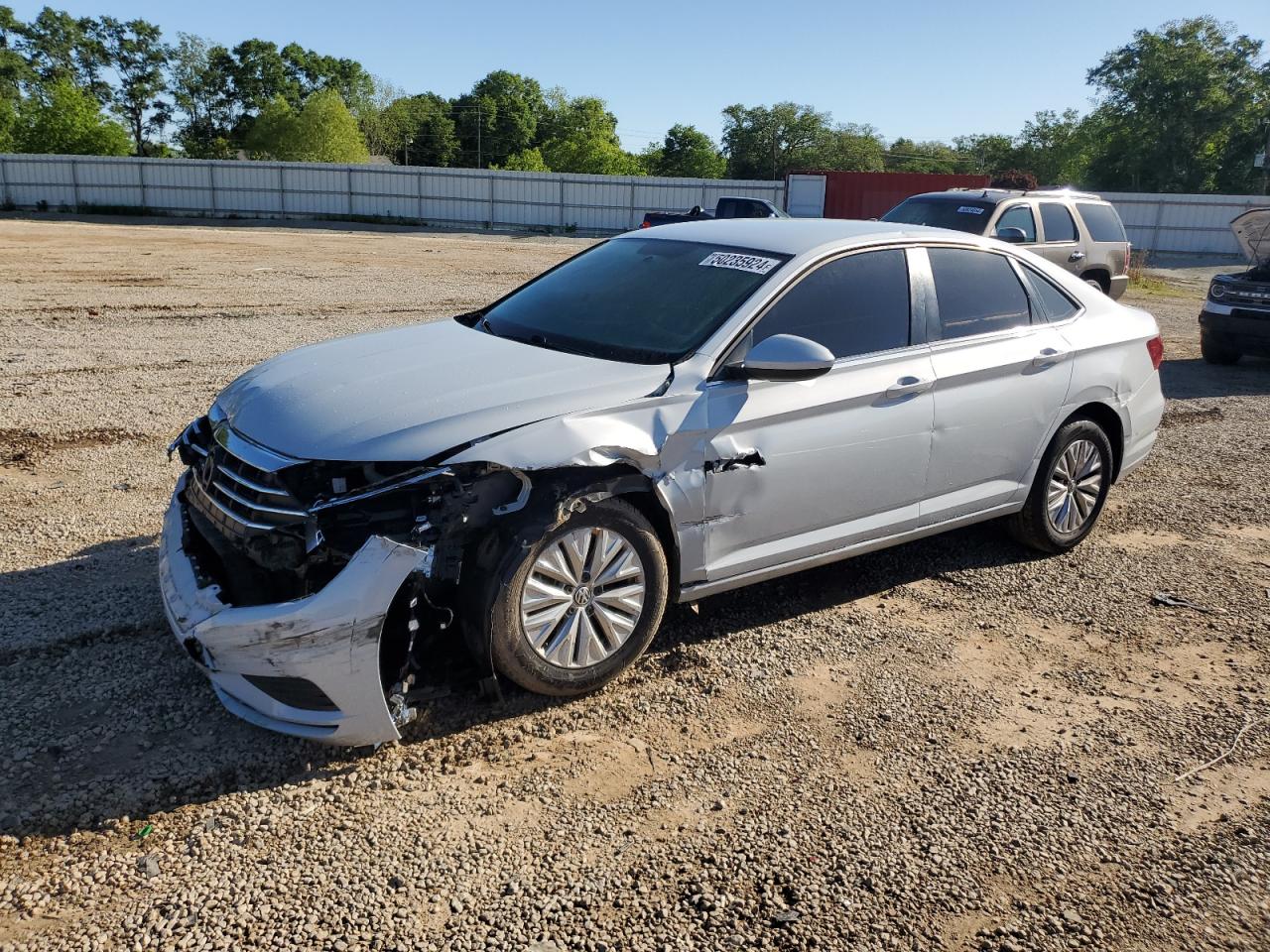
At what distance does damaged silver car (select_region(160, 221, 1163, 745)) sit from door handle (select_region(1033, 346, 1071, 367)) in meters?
0.03

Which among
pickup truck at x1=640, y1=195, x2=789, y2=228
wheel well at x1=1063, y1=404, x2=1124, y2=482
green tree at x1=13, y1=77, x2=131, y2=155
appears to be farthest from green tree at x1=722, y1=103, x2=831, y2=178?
wheel well at x1=1063, y1=404, x2=1124, y2=482

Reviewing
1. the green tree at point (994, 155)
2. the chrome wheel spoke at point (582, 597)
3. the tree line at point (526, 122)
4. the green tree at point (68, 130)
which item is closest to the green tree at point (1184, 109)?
the tree line at point (526, 122)

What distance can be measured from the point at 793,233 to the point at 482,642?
8.41ft

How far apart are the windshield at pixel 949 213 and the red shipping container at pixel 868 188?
22.9 metres

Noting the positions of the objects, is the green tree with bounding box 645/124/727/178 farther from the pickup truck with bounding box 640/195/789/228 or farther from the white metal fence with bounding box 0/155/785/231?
the pickup truck with bounding box 640/195/789/228

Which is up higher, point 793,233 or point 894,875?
point 793,233

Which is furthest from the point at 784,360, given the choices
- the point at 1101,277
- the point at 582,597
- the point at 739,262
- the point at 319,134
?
the point at 319,134

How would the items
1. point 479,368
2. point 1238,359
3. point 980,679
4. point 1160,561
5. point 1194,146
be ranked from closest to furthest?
point 479,368 → point 980,679 → point 1160,561 → point 1238,359 → point 1194,146

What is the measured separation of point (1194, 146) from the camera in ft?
208

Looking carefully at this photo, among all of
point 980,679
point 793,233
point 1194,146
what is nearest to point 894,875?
point 980,679

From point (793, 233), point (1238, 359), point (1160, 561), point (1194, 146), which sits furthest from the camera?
point (1194, 146)

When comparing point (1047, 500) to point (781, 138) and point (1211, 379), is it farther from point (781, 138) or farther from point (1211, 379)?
point (781, 138)

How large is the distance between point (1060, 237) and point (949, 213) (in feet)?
5.72

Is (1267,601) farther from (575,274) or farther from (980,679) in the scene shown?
(575,274)
